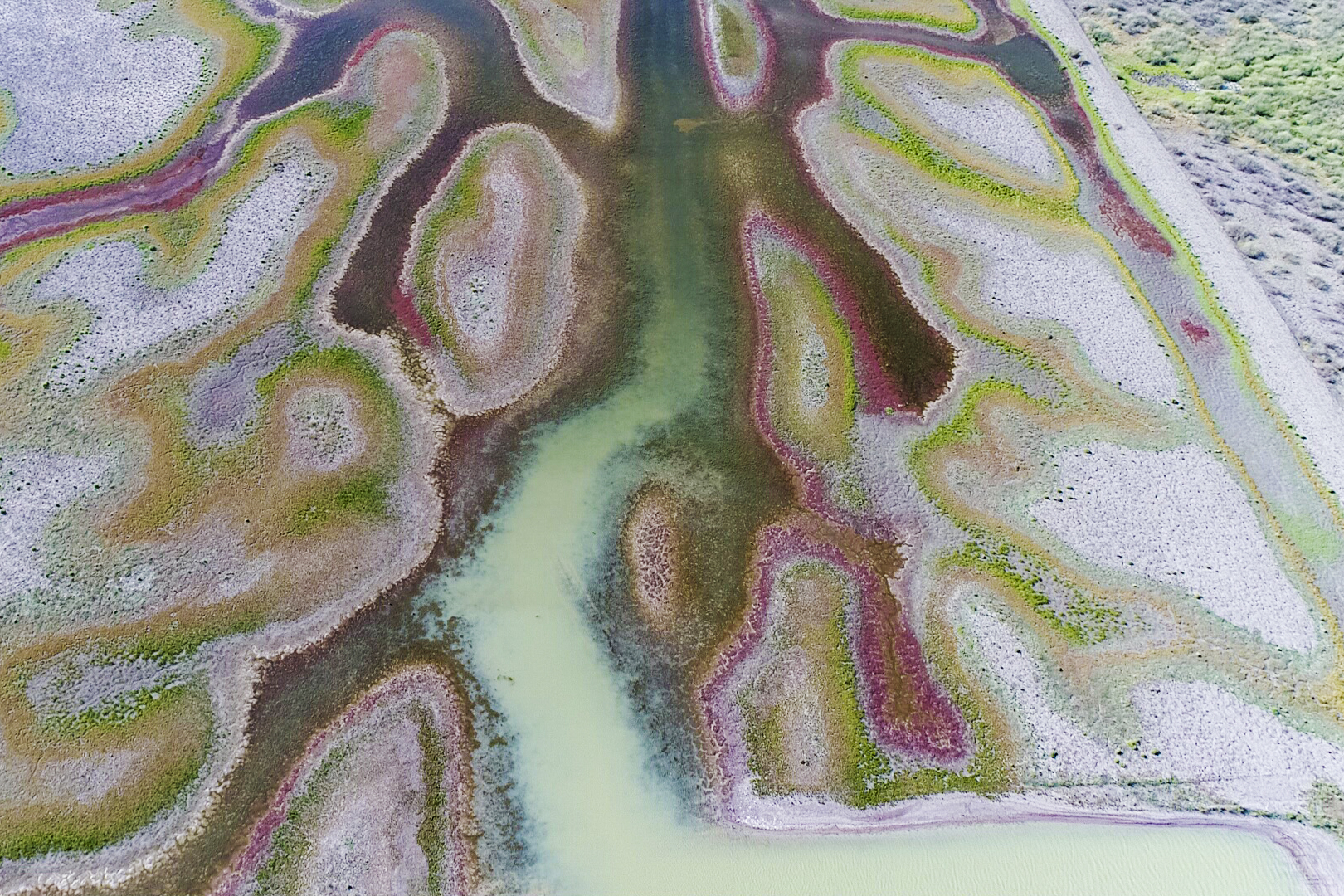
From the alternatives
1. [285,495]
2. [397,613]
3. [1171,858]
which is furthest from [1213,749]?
[285,495]

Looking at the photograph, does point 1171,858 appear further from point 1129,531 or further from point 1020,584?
point 1129,531

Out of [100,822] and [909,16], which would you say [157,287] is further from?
[909,16]

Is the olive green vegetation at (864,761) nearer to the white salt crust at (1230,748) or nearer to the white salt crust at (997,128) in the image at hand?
the white salt crust at (1230,748)

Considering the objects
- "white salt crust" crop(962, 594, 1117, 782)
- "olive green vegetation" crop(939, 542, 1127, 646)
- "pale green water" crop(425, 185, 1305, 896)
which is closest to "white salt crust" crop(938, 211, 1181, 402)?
"olive green vegetation" crop(939, 542, 1127, 646)

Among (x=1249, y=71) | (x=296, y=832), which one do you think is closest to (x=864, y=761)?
(x=296, y=832)

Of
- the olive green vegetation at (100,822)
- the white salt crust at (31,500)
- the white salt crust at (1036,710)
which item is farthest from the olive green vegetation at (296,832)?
the white salt crust at (1036,710)

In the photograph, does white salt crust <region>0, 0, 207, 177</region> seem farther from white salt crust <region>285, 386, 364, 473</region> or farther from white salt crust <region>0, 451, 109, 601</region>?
white salt crust <region>285, 386, 364, 473</region>
